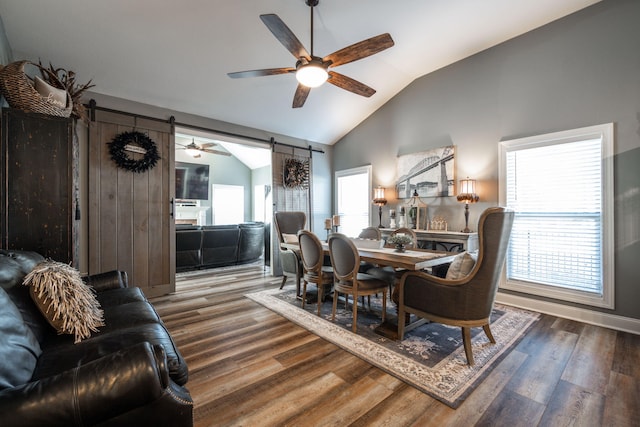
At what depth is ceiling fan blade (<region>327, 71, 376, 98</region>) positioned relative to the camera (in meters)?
2.84

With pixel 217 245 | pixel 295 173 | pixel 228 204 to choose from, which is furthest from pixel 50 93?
pixel 228 204

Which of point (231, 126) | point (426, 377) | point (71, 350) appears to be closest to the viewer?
point (71, 350)

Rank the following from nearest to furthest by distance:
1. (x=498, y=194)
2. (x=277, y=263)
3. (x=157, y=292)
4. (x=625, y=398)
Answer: (x=625, y=398) → (x=498, y=194) → (x=157, y=292) → (x=277, y=263)

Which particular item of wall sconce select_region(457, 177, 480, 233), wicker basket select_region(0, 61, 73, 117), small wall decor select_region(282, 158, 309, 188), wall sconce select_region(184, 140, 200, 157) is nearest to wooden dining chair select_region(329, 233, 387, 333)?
wall sconce select_region(457, 177, 480, 233)

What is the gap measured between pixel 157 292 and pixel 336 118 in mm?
4070

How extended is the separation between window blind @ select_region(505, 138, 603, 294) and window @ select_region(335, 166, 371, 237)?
2.40m

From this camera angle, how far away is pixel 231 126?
187 inches

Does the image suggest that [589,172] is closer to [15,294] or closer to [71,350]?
[71,350]

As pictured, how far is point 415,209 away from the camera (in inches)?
179

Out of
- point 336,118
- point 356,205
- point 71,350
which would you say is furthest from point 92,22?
point 356,205

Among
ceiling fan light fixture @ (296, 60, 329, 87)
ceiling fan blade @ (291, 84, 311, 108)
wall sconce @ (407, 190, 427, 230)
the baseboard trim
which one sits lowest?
the baseboard trim

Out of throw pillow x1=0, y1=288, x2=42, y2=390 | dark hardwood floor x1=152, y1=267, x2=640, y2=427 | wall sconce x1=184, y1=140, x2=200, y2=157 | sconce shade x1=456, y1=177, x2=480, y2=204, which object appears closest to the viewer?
throw pillow x1=0, y1=288, x2=42, y2=390

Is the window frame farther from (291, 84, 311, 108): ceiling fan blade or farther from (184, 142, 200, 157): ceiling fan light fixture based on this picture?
(184, 142, 200, 157): ceiling fan light fixture

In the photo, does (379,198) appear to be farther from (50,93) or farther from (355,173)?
(50,93)
